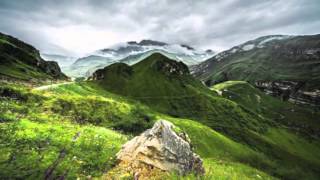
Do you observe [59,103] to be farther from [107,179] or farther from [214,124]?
[214,124]

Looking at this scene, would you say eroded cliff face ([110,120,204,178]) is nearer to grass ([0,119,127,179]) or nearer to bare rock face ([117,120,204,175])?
bare rock face ([117,120,204,175])

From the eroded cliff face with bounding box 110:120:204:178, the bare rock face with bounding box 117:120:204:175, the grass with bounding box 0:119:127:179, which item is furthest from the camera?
the bare rock face with bounding box 117:120:204:175

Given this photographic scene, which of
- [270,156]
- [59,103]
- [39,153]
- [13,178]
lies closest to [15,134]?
[39,153]

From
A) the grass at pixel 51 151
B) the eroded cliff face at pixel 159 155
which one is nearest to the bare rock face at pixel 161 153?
the eroded cliff face at pixel 159 155

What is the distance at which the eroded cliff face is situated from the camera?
3444 cm

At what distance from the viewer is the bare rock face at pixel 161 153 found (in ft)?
116

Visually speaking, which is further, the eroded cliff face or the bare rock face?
the bare rock face

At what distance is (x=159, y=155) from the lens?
36281 mm

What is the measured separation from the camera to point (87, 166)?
37.0 m

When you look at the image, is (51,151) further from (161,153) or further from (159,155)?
(161,153)

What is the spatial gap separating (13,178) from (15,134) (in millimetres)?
15780

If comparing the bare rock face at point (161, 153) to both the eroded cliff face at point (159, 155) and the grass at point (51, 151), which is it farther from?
the grass at point (51, 151)

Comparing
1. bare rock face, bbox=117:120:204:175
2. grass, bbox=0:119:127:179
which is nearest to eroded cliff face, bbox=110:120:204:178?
bare rock face, bbox=117:120:204:175

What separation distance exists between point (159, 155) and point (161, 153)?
1.41 ft
